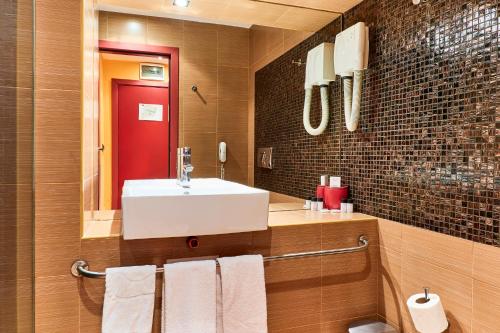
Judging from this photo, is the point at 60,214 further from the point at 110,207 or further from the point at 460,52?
the point at 460,52

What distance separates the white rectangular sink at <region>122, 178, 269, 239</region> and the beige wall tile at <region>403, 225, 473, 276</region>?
2.23 ft

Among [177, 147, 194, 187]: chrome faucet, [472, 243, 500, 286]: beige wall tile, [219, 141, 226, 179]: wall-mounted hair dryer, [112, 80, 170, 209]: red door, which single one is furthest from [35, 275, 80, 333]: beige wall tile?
[472, 243, 500, 286]: beige wall tile

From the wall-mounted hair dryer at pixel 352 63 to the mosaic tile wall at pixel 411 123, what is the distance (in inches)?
2.2

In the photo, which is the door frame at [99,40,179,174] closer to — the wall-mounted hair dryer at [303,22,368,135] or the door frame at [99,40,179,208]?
the door frame at [99,40,179,208]

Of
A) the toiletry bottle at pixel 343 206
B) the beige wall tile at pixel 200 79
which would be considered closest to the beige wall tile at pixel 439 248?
the toiletry bottle at pixel 343 206

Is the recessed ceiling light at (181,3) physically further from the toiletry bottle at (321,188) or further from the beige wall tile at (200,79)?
the toiletry bottle at (321,188)

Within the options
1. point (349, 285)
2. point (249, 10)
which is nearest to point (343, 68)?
point (249, 10)

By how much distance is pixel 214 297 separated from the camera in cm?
143

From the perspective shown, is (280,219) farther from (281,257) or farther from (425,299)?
(425,299)

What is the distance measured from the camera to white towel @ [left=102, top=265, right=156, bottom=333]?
1309mm

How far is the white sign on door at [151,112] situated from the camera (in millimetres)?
1758

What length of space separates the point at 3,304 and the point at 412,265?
1.61 metres

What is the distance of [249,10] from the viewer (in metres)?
2.01

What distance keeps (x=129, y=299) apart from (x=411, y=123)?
1.40 m
